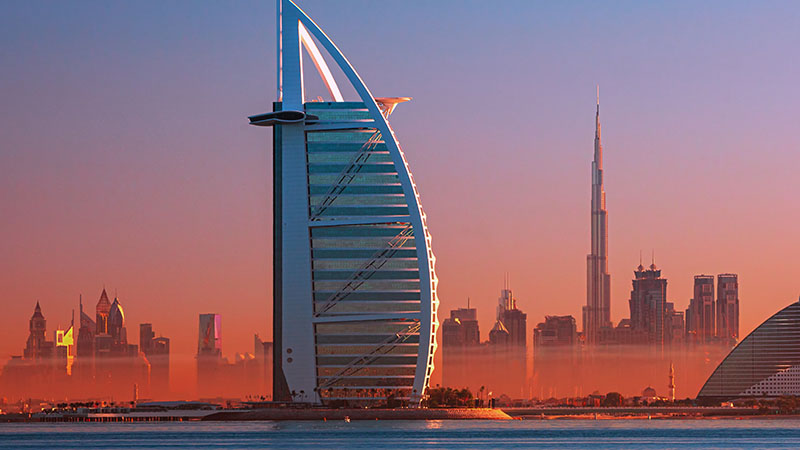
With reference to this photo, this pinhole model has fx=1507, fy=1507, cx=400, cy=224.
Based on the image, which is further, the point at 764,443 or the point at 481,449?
the point at 764,443

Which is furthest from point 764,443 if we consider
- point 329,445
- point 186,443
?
point 186,443

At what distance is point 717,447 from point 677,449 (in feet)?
27.8

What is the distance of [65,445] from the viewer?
198 meters

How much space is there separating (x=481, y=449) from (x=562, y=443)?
2380cm

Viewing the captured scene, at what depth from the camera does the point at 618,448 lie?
182m

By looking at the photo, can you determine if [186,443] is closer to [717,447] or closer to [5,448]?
[5,448]

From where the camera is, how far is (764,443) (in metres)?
197

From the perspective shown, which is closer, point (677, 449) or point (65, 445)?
point (677, 449)

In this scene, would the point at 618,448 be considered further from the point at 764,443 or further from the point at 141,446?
the point at 141,446

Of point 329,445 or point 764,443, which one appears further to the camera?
point 764,443

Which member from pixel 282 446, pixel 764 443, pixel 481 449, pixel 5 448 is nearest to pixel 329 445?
pixel 282 446

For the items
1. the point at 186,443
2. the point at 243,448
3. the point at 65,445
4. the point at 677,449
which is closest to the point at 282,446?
the point at 243,448

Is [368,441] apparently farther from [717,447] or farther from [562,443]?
[717,447]

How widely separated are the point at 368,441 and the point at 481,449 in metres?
19.6
